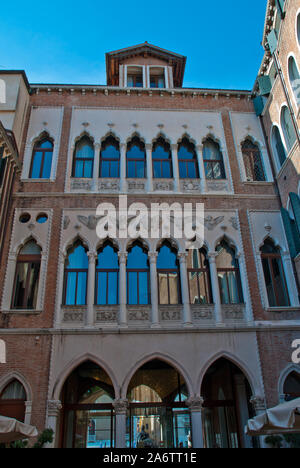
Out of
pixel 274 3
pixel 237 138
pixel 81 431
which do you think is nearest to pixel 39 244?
pixel 81 431

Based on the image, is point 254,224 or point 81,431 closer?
point 81,431

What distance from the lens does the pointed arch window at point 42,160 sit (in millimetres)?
13912

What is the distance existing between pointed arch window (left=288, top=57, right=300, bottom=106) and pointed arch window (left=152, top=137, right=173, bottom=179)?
4.60 meters

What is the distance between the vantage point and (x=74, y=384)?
1195 centimetres

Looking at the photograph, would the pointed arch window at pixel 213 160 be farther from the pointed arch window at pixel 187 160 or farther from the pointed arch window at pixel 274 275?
the pointed arch window at pixel 274 275

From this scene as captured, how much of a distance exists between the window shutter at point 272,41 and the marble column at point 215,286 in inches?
282

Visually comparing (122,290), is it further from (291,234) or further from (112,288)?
(291,234)

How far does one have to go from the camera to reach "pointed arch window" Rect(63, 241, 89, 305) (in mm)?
12000

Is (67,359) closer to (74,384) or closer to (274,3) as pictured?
(74,384)

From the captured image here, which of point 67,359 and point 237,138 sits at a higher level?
point 237,138

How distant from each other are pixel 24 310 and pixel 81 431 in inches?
148

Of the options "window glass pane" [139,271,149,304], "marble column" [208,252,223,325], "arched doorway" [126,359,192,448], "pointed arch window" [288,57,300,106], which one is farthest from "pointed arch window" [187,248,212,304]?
"pointed arch window" [288,57,300,106]

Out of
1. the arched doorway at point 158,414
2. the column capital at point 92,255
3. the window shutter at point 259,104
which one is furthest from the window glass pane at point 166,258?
the window shutter at point 259,104

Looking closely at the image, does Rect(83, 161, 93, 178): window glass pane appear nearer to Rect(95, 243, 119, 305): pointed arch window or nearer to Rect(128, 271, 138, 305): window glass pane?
Rect(95, 243, 119, 305): pointed arch window
